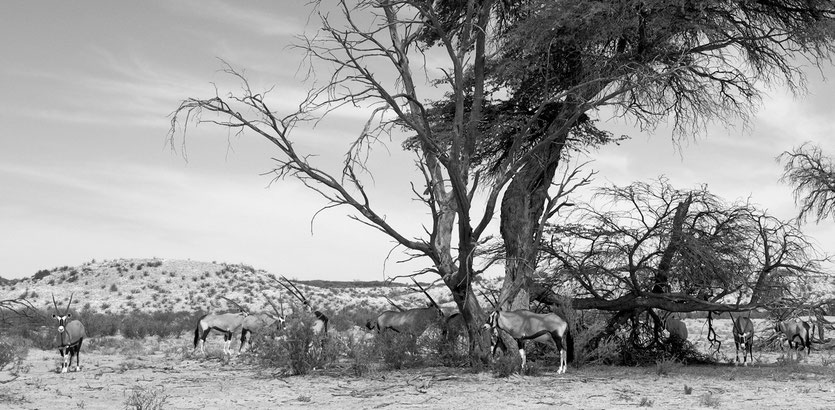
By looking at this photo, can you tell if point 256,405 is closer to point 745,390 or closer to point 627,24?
point 745,390

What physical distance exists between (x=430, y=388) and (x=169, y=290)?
4218 cm

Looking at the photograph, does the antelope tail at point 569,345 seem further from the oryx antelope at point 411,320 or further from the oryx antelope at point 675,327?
the oryx antelope at point 675,327

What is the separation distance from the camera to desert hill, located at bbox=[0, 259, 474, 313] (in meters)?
46.8

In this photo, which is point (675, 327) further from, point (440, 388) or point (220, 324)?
point (220, 324)

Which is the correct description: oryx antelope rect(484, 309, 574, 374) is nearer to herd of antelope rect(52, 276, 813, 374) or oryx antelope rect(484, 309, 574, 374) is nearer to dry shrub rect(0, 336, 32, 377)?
herd of antelope rect(52, 276, 813, 374)

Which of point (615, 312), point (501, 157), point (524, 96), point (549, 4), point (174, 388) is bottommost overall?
point (174, 388)

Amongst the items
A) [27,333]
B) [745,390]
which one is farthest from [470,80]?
[27,333]

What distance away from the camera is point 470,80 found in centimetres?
2042

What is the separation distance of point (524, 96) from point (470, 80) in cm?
171

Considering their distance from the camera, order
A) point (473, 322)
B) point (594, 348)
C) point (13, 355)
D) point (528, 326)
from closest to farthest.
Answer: point (528, 326) → point (473, 322) → point (13, 355) → point (594, 348)

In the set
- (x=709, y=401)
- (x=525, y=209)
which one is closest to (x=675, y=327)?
(x=525, y=209)

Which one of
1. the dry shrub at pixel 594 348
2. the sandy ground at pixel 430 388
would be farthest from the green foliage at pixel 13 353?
the dry shrub at pixel 594 348

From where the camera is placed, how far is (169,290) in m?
52.3

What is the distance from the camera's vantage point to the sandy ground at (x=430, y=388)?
11.9 metres
